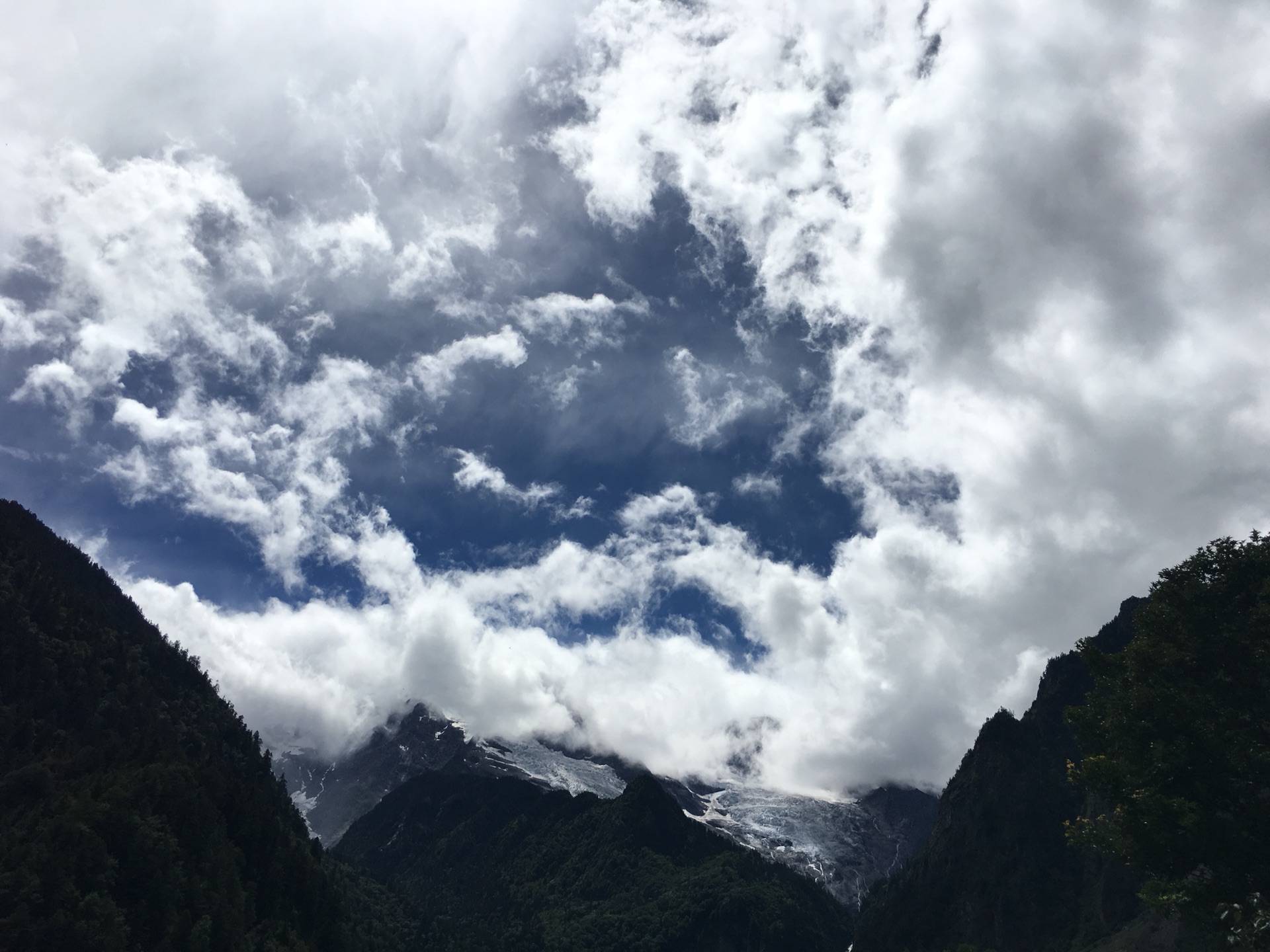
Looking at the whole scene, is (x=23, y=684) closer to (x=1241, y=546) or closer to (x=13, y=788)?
(x=13, y=788)

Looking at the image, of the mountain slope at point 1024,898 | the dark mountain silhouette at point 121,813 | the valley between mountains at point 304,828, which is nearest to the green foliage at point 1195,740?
the valley between mountains at point 304,828

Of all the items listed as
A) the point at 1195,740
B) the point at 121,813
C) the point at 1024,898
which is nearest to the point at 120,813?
the point at 121,813

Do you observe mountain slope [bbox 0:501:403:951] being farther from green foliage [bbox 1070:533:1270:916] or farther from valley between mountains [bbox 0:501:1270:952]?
green foliage [bbox 1070:533:1270:916]

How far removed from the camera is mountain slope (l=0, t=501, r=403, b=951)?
92.8 m

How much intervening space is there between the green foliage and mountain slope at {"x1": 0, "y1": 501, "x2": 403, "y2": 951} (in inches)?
4261

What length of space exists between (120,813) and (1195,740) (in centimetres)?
12889

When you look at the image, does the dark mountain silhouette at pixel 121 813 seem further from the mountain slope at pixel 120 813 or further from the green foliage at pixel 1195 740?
the green foliage at pixel 1195 740

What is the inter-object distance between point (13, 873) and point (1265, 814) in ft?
402

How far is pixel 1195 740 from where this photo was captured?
4162 cm

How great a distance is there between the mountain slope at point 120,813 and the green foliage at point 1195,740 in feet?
355

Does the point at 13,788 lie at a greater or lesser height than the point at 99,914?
greater

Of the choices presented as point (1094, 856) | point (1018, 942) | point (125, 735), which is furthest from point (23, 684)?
point (1094, 856)

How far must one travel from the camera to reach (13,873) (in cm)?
8831

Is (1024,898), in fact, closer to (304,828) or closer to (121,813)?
(304,828)
